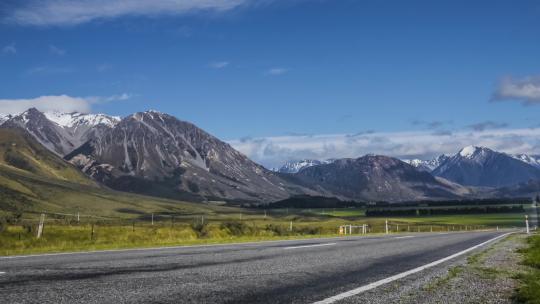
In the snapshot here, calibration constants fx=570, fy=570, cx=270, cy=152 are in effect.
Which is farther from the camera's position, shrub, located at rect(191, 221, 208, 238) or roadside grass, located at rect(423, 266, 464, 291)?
shrub, located at rect(191, 221, 208, 238)

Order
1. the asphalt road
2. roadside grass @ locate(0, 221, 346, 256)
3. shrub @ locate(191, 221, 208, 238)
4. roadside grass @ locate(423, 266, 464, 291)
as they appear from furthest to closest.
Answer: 1. shrub @ locate(191, 221, 208, 238)
2. roadside grass @ locate(0, 221, 346, 256)
3. roadside grass @ locate(423, 266, 464, 291)
4. the asphalt road

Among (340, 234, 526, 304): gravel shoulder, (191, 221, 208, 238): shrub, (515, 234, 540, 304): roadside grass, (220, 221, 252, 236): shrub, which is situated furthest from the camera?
(220, 221, 252, 236): shrub

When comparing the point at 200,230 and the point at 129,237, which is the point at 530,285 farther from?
the point at 200,230

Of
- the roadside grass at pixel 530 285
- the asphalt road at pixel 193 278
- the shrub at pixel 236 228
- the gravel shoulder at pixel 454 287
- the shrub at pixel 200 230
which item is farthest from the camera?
the shrub at pixel 236 228

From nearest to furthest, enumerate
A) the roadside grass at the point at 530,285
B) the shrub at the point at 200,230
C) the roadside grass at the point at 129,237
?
the roadside grass at the point at 530,285 → the roadside grass at the point at 129,237 → the shrub at the point at 200,230

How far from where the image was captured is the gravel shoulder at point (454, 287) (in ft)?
32.1

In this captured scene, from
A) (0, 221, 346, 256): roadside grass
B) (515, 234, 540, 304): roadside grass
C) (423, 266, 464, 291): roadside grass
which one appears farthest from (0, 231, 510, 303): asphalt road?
(0, 221, 346, 256): roadside grass

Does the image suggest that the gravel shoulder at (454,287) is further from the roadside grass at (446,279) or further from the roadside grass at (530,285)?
the roadside grass at (530,285)

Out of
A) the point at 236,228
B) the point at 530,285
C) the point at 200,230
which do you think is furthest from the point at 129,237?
the point at 530,285

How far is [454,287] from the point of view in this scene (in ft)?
37.2

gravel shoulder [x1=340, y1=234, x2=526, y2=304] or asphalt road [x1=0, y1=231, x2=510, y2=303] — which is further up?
asphalt road [x1=0, y1=231, x2=510, y2=303]

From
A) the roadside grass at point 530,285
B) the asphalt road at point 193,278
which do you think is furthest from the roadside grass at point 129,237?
the roadside grass at point 530,285

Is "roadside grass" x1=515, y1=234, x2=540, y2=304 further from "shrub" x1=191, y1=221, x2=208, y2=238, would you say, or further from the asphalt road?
"shrub" x1=191, y1=221, x2=208, y2=238

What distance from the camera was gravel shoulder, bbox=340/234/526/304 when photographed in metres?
9.80
